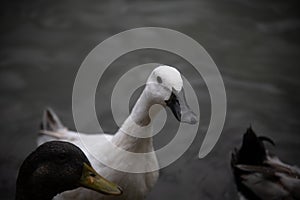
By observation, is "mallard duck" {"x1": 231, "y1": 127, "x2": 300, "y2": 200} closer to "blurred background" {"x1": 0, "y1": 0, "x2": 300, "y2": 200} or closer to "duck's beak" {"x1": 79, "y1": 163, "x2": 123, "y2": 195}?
"blurred background" {"x1": 0, "y1": 0, "x2": 300, "y2": 200}

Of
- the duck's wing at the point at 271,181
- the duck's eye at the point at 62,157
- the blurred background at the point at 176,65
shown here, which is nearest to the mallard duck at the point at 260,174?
the duck's wing at the point at 271,181

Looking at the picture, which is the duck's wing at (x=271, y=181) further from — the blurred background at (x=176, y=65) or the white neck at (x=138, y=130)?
the white neck at (x=138, y=130)

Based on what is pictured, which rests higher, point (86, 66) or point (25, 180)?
point (86, 66)

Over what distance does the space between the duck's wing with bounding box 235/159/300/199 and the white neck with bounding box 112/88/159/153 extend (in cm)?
118

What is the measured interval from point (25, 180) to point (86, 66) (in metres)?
3.26

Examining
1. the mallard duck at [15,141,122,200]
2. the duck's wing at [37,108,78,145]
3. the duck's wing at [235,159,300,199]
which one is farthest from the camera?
the duck's wing at [37,108,78,145]

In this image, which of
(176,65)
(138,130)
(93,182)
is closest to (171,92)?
(138,130)

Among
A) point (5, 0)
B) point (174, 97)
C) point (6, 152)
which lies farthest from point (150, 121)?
point (5, 0)

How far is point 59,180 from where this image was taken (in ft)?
11.2

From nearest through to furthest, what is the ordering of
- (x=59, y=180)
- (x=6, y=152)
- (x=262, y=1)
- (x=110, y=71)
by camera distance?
(x=59, y=180) < (x=6, y=152) < (x=110, y=71) < (x=262, y=1)

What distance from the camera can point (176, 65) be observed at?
660cm

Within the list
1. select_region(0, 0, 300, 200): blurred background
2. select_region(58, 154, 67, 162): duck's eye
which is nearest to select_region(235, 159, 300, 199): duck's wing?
select_region(0, 0, 300, 200): blurred background

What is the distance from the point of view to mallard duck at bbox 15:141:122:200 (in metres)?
3.34

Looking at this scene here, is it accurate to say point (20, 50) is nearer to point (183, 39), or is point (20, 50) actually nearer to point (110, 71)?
point (110, 71)
